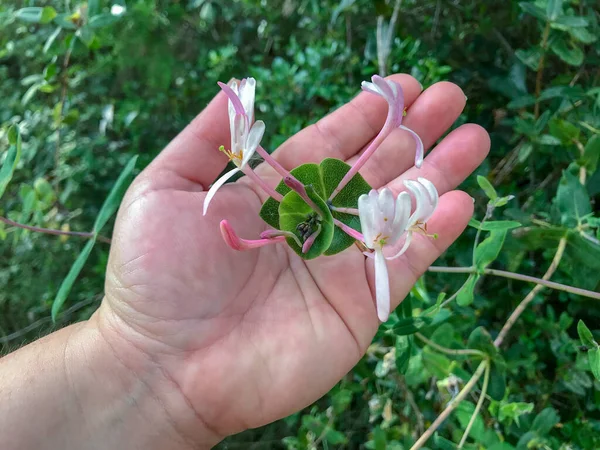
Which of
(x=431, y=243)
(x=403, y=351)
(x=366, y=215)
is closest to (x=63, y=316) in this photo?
(x=403, y=351)

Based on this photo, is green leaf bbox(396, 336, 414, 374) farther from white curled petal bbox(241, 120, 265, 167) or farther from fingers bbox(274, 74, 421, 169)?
white curled petal bbox(241, 120, 265, 167)

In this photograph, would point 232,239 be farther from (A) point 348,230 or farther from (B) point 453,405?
(B) point 453,405

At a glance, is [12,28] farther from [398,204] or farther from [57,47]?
[398,204]

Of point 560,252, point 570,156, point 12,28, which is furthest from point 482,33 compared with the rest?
point 12,28

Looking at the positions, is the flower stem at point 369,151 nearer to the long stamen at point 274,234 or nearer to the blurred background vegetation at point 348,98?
the long stamen at point 274,234

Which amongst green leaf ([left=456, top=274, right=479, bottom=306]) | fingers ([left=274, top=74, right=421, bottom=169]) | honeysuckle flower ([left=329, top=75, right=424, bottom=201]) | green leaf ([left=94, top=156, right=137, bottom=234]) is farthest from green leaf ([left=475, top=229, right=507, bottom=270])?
green leaf ([left=94, top=156, right=137, bottom=234])

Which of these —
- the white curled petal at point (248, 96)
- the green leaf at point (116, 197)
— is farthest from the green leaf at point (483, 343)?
the green leaf at point (116, 197)
